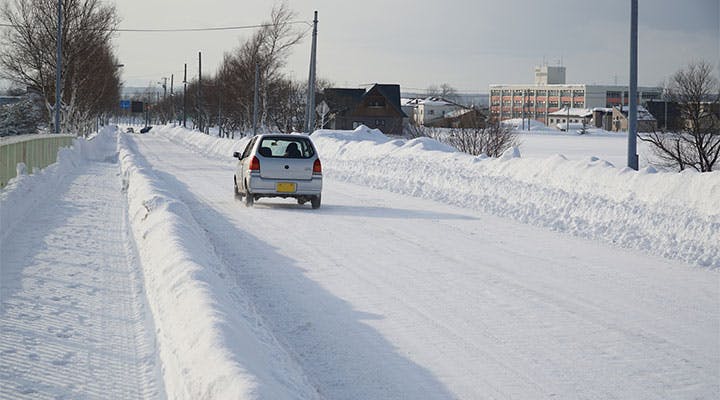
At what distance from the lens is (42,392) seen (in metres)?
6.04

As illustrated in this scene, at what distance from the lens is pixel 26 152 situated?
70.0 ft

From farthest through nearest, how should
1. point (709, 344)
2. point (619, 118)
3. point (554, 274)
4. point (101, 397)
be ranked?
point (619, 118) → point (554, 274) → point (709, 344) → point (101, 397)

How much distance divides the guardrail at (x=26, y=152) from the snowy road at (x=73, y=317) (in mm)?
2871

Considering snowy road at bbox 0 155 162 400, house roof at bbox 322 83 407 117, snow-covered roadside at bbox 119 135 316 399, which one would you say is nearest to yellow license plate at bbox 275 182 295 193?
snowy road at bbox 0 155 162 400

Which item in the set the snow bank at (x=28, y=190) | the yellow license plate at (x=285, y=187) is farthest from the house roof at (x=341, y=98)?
the yellow license plate at (x=285, y=187)

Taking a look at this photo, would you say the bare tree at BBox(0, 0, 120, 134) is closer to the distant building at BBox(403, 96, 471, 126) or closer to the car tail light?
the car tail light

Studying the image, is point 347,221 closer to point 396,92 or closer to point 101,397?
point 101,397

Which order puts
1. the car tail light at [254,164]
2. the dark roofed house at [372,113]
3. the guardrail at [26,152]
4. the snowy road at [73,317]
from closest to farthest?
the snowy road at [73,317], the guardrail at [26,152], the car tail light at [254,164], the dark roofed house at [372,113]

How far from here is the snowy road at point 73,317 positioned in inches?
249

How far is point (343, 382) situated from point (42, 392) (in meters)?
2.03

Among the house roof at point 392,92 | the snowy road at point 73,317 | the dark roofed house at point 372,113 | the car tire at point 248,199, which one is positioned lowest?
the snowy road at point 73,317

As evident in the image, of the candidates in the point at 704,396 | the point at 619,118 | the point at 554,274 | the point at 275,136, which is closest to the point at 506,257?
the point at 554,274

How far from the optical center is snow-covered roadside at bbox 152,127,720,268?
13.3 meters

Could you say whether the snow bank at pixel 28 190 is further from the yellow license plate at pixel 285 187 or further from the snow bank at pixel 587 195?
the snow bank at pixel 587 195
